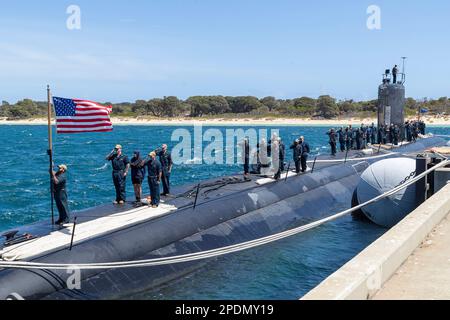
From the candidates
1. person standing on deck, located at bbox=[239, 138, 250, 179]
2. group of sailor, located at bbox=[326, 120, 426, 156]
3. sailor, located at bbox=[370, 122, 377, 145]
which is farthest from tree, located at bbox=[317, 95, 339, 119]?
person standing on deck, located at bbox=[239, 138, 250, 179]

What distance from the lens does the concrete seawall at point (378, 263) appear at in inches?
248

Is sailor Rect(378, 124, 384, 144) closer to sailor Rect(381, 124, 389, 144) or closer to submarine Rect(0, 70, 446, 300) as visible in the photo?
sailor Rect(381, 124, 389, 144)

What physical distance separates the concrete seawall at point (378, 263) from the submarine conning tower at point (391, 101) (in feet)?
77.9

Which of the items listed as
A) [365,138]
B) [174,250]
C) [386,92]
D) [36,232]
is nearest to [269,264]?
[174,250]

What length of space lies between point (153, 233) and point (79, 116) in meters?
3.07

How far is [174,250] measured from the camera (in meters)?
11.9

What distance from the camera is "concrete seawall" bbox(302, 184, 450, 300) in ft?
20.6

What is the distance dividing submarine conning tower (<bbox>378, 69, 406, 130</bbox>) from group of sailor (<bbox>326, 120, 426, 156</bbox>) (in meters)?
0.59

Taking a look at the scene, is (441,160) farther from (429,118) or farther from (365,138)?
(429,118)

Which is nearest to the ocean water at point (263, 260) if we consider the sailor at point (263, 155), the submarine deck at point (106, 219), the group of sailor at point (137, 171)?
the submarine deck at point (106, 219)

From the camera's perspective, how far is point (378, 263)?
7195 millimetres

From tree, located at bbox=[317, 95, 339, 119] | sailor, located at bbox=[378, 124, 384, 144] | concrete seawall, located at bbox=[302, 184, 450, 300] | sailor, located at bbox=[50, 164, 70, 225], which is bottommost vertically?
concrete seawall, located at bbox=[302, 184, 450, 300]

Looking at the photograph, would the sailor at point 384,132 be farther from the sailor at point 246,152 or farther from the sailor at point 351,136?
the sailor at point 246,152

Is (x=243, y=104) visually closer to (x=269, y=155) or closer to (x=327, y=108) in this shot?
(x=327, y=108)
